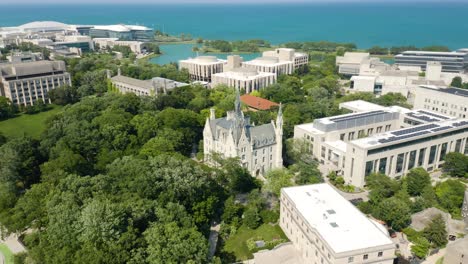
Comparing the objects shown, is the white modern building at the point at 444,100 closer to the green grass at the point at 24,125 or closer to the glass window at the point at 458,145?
the glass window at the point at 458,145

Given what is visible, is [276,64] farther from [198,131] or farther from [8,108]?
[8,108]

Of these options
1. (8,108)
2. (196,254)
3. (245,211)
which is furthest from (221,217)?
(8,108)

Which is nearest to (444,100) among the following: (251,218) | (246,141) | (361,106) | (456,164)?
(361,106)

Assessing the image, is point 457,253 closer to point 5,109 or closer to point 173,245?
point 173,245

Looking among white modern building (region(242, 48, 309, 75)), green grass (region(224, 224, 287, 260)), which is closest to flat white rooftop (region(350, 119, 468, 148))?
green grass (region(224, 224, 287, 260))

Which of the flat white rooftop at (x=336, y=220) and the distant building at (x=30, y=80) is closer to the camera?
the flat white rooftop at (x=336, y=220)

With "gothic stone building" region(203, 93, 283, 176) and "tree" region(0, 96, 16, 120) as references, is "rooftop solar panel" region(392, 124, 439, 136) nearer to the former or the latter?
"gothic stone building" region(203, 93, 283, 176)

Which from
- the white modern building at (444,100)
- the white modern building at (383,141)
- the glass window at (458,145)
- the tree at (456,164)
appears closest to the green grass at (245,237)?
the white modern building at (383,141)
